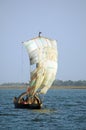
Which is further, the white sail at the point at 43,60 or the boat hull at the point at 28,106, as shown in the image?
the white sail at the point at 43,60

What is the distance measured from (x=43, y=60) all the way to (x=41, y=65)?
1.01m

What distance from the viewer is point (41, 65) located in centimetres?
9888

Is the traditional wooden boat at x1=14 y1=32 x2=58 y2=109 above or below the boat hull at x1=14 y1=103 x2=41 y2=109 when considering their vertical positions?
above

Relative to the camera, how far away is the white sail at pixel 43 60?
98.2m

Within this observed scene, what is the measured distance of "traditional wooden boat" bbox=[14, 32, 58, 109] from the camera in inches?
3861

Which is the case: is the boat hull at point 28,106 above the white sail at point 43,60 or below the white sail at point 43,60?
below

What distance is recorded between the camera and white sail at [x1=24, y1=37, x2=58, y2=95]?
322 ft

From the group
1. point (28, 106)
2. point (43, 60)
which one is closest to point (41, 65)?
point (43, 60)

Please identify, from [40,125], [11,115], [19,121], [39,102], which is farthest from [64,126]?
[39,102]

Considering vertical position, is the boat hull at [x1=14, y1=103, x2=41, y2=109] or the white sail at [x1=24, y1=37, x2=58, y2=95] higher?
the white sail at [x1=24, y1=37, x2=58, y2=95]

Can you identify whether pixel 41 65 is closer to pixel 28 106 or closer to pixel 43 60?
pixel 43 60

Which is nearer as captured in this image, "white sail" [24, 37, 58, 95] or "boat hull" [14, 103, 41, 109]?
"boat hull" [14, 103, 41, 109]

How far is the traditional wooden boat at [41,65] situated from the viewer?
322 feet

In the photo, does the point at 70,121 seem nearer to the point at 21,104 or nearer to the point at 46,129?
the point at 46,129
